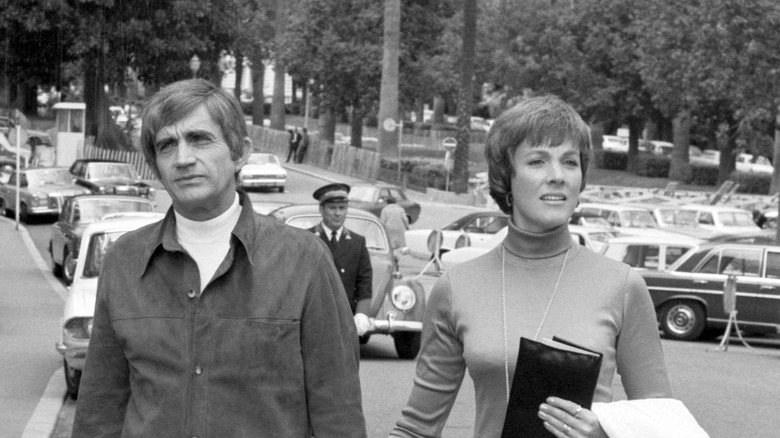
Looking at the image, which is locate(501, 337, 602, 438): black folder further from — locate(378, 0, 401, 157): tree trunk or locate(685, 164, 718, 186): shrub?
locate(685, 164, 718, 186): shrub

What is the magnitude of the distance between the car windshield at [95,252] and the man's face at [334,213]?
2.30 metres

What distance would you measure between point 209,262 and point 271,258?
173 millimetres

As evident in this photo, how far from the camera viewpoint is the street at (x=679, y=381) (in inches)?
442

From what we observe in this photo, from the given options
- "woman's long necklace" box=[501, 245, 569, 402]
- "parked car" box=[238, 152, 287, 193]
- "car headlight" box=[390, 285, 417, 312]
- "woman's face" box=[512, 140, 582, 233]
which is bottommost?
"parked car" box=[238, 152, 287, 193]

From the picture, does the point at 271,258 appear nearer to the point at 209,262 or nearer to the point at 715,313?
the point at 209,262

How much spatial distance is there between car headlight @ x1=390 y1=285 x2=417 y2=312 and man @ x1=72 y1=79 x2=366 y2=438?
1108 cm

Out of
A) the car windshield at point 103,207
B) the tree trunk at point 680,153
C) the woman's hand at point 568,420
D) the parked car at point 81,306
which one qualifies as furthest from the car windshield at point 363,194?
the woman's hand at point 568,420

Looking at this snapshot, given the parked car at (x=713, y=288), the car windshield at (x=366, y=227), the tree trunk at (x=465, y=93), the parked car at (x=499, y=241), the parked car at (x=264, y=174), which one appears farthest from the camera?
the parked car at (x=264, y=174)

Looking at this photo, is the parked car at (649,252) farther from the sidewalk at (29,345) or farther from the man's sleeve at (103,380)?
the man's sleeve at (103,380)

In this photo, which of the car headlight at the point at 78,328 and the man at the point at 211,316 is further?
the car headlight at the point at 78,328

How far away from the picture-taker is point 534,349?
11.1 feet

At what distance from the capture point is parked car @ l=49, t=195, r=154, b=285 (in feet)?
77.6

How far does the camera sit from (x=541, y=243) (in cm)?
381

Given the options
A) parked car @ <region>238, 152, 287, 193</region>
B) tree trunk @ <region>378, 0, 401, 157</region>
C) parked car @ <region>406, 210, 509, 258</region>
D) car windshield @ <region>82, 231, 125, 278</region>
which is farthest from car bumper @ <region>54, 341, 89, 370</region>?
tree trunk @ <region>378, 0, 401, 157</region>
